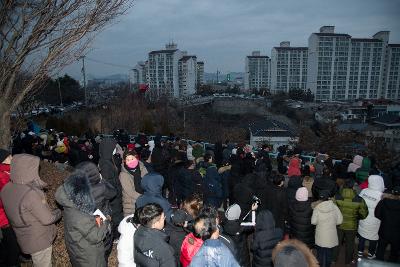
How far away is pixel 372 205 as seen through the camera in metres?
4.81

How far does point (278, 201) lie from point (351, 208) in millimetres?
1049

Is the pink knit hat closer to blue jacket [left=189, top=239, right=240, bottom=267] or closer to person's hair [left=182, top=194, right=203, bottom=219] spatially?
person's hair [left=182, top=194, right=203, bottom=219]

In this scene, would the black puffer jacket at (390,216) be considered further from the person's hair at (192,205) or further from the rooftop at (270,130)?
the rooftop at (270,130)

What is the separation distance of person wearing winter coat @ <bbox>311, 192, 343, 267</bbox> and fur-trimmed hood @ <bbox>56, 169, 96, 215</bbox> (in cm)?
305

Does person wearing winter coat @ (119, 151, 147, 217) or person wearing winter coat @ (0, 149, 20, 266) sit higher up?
person wearing winter coat @ (119, 151, 147, 217)

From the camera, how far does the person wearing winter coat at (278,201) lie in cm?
509

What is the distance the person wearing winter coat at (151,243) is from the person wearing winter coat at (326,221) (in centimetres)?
250

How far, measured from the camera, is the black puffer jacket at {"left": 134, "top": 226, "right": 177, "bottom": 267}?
9.39ft

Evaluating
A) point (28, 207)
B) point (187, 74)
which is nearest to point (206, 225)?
point (28, 207)

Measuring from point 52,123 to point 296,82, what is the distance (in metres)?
93.6

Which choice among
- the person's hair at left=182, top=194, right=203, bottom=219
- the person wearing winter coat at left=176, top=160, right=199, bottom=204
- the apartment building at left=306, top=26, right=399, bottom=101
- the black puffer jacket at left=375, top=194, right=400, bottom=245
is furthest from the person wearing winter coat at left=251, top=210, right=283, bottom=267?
the apartment building at left=306, top=26, right=399, bottom=101

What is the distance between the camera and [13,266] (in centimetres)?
380

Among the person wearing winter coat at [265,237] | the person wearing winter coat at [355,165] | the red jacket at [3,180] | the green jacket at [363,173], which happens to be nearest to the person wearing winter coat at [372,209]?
the green jacket at [363,173]

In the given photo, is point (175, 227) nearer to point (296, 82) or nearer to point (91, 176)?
point (91, 176)
